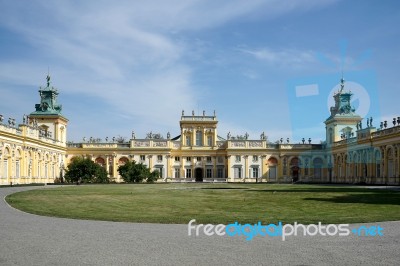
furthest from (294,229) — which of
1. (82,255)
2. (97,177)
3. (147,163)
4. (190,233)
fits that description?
(147,163)

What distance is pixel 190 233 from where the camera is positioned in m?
13.1

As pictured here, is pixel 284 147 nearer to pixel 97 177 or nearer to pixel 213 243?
pixel 97 177

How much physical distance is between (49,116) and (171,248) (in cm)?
7094

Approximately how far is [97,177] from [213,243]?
199 feet

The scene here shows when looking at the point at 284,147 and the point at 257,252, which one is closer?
the point at 257,252

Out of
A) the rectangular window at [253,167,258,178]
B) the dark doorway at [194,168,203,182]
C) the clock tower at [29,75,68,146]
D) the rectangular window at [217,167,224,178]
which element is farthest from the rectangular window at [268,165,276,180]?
the clock tower at [29,75,68,146]

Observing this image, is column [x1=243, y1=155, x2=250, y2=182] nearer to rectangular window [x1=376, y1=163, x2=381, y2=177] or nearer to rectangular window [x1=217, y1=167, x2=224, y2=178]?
rectangular window [x1=217, y1=167, x2=224, y2=178]

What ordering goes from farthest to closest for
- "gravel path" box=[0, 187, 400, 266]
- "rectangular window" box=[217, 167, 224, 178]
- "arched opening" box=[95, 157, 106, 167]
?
1. "rectangular window" box=[217, 167, 224, 178]
2. "arched opening" box=[95, 157, 106, 167]
3. "gravel path" box=[0, 187, 400, 266]

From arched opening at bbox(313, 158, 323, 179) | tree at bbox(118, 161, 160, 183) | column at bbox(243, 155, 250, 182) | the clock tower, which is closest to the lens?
tree at bbox(118, 161, 160, 183)

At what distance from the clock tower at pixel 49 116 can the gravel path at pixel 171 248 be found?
6588 cm

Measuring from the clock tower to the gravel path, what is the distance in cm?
6588

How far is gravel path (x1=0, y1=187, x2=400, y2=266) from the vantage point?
375 inches

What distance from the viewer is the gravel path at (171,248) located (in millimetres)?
9531

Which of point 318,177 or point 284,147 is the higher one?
point 284,147
